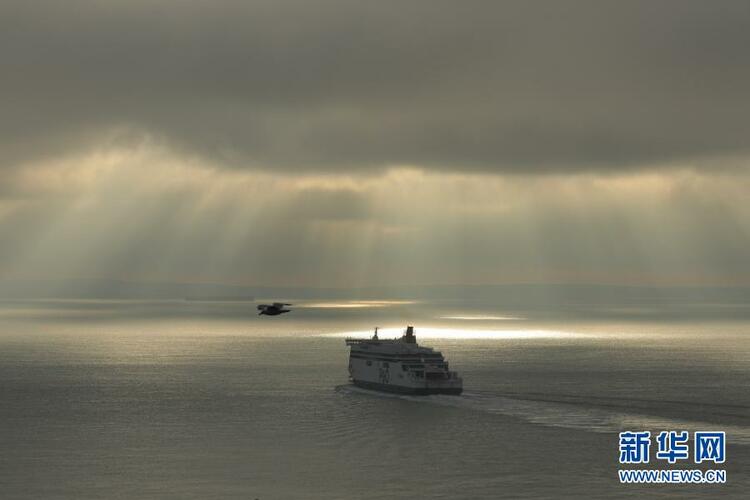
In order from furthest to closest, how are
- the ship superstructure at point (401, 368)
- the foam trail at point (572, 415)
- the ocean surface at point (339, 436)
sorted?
1. the ship superstructure at point (401, 368)
2. the foam trail at point (572, 415)
3. the ocean surface at point (339, 436)

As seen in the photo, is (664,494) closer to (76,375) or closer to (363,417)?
(363,417)

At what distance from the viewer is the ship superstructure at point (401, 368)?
409 feet

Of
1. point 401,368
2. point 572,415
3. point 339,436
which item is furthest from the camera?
point 401,368

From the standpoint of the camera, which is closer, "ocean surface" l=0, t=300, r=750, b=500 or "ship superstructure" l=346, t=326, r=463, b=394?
"ocean surface" l=0, t=300, r=750, b=500

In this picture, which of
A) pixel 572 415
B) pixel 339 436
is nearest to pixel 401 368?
pixel 572 415

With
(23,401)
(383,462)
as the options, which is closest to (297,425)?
(383,462)

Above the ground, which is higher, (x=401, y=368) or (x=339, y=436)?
(x=401, y=368)

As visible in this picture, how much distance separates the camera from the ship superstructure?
12475 centimetres

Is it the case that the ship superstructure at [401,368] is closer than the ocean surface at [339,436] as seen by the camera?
No

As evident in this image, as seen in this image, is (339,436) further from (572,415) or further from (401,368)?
(401,368)

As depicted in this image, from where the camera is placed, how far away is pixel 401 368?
128750mm

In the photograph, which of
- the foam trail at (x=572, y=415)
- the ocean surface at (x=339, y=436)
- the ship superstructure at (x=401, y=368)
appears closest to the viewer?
the ocean surface at (x=339, y=436)

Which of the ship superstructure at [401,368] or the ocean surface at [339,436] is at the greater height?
the ship superstructure at [401,368]

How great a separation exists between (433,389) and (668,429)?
35606 millimetres
